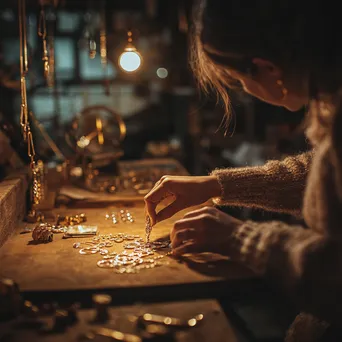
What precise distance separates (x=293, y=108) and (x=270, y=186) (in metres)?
0.59

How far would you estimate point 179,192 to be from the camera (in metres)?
2.38

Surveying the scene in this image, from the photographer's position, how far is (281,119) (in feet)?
26.6

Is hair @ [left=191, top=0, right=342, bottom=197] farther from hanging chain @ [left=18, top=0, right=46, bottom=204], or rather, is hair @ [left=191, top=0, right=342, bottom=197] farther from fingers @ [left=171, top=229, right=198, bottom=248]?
hanging chain @ [left=18, top=0, right=46, bottom=204]

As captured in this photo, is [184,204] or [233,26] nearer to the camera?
[233,26]

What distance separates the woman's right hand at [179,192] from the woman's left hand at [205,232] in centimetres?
35

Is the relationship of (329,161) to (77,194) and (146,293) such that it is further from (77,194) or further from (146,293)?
(77,194)

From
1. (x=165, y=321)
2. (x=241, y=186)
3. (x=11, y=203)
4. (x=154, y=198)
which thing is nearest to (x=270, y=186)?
(x=241, y=186)

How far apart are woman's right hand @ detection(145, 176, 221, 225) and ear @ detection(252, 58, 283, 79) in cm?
80

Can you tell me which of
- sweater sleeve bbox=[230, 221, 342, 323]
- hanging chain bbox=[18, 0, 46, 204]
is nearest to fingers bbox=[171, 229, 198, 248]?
sweater sleeve bbox=[230, 221, 342, 323]

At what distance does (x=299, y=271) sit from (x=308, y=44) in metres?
0.67

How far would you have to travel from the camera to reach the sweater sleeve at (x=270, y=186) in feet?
7.84

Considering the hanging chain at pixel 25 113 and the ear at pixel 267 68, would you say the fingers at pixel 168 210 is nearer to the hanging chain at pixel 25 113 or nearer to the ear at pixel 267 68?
the hanging chain at pixel 25 113

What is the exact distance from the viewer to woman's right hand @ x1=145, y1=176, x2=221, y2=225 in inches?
93.4

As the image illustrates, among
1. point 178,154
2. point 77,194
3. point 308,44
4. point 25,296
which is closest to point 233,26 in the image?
point 308,44
